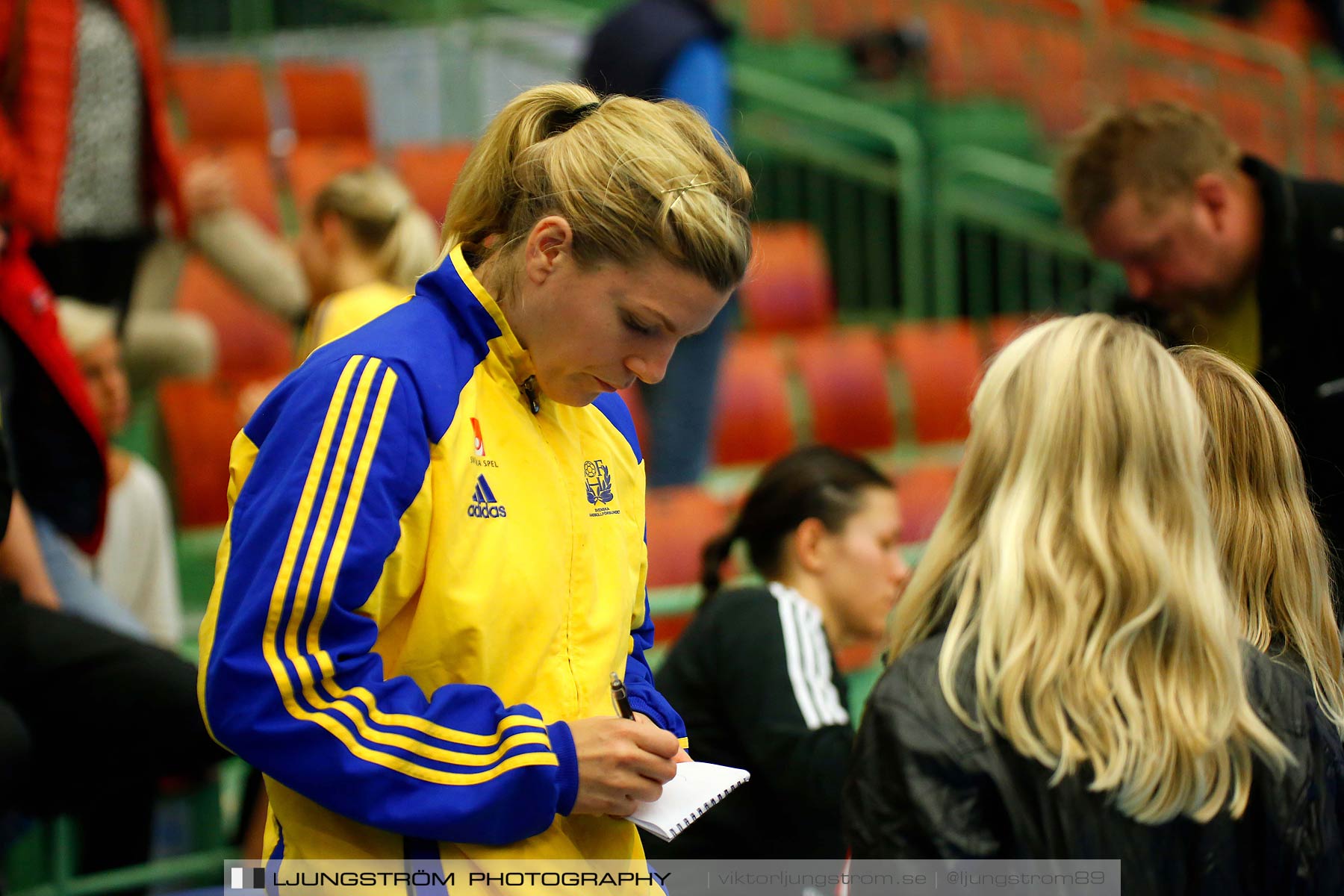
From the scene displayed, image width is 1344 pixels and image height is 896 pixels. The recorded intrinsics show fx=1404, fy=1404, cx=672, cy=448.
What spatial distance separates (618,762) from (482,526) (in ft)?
0.95

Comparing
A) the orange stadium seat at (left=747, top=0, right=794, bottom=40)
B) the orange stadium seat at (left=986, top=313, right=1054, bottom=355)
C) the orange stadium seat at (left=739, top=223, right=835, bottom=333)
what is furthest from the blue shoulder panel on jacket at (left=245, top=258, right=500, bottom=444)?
the orange stadium seat at (left=747, top=0, right=794, bottom=40)

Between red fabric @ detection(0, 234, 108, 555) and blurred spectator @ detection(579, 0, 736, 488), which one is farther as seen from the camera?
blurred spectator @ detection(579, 0, 736, 488)

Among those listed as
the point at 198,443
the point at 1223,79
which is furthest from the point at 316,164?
the point at 1223,79

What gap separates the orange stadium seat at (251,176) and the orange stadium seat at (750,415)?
191 centimetres

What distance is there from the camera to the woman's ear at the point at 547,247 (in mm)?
1523

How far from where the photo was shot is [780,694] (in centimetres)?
240

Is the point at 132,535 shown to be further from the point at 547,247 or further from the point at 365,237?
the point at 547,247

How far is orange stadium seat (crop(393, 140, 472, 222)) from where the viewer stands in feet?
18.9

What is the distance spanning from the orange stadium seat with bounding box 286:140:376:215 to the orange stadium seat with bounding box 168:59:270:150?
237 millimetres

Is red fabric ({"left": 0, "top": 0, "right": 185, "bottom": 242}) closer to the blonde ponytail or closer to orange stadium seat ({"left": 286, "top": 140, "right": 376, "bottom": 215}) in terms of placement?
the blonde ponytail

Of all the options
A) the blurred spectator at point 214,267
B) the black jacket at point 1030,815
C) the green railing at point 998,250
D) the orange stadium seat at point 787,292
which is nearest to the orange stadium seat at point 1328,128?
the green railing at point 998,250

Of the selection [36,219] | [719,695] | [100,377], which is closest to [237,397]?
[100,377]

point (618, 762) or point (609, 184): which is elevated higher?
point (609, 184)

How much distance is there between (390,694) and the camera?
1421mm
